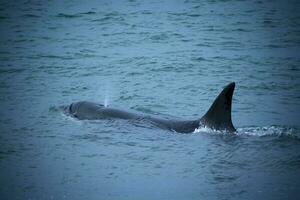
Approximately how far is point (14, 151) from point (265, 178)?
222 inches

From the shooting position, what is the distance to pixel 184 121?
1426 centimetres

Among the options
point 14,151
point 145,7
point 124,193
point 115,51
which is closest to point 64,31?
point 115,51

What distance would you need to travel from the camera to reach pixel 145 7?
→ 36.3 metres

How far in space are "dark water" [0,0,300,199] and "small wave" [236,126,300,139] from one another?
0.09 ft

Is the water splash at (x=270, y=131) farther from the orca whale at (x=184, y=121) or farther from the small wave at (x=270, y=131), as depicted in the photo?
the orca whale at (x=184, y=121)

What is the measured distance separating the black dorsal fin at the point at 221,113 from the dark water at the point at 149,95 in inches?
11.1

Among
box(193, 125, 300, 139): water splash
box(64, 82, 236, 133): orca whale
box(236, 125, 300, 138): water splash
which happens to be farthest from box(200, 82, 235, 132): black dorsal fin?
box(236, 125, 300, 138): water splash

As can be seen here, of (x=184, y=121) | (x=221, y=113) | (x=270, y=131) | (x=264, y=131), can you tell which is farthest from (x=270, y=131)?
(x=184, y=121)

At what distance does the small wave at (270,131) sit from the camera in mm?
13805

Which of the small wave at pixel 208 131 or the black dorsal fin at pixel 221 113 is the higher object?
the black dorsal fin at pixel 221 113

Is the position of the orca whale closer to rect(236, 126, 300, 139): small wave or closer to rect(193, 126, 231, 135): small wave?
rect(193, 126, 231, 135): small wave

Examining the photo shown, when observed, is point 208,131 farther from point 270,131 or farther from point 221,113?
point 270,131

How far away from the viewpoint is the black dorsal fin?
13.3m

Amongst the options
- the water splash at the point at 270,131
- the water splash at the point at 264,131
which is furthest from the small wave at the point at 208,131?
the water splash at the point at 270,131
